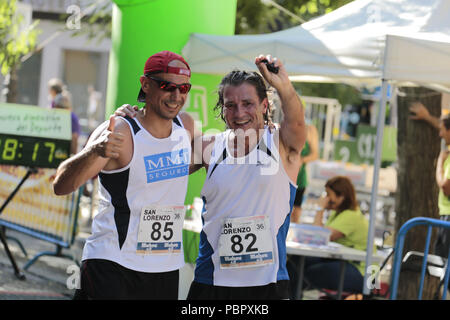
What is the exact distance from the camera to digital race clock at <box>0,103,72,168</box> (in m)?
6.79

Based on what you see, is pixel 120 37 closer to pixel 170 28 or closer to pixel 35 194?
pixel 170 28

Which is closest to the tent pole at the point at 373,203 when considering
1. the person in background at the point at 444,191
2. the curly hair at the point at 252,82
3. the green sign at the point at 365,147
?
the person in background at the point at 444,191

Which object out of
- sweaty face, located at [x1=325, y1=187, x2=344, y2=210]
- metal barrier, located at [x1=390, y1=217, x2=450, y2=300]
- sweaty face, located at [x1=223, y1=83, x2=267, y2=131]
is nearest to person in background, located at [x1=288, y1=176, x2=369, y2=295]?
sweaty face, located at [x1=325, y1=187, x2=344, y2=210]

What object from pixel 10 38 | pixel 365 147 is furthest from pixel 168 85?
pixel 365 147

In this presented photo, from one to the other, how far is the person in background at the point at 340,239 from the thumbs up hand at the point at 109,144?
3793 mm

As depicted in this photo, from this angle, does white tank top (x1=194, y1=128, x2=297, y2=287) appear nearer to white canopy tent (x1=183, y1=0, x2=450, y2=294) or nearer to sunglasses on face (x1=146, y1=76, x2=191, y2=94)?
sunglasses on face (x1=146, y1=76, x2=191, y2=94)

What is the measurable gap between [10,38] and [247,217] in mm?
8058

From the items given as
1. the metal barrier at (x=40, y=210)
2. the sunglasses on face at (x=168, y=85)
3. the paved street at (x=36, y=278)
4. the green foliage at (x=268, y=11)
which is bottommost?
the paved street at (x=36, y=278)

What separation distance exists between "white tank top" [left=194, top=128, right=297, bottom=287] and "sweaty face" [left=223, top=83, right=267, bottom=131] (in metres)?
0.09

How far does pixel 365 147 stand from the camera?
1405 cm

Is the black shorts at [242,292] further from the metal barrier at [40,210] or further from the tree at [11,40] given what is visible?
the tree at [11,40]

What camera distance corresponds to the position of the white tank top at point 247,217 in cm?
349

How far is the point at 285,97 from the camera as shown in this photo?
3340mm
